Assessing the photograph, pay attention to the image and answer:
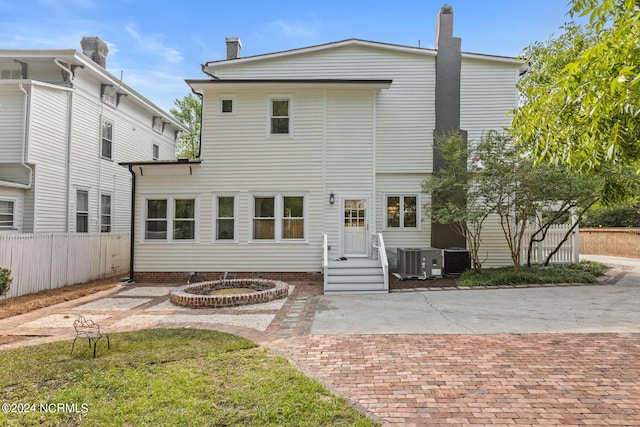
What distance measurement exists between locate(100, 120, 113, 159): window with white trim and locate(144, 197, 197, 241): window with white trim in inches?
194

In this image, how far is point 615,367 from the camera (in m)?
4.64

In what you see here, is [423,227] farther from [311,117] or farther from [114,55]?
[114,55]

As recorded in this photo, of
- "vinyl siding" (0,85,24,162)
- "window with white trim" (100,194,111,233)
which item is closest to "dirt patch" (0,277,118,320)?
"window with white trim" (100,194,111,233)

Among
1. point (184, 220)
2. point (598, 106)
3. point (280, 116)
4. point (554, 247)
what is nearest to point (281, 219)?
point (184, 220)

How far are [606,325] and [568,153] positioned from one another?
5.28 metres

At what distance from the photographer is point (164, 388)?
12.9ft

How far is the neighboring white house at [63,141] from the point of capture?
1185 centimetres

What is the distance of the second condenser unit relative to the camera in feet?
39.7

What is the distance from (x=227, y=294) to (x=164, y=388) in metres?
5.13

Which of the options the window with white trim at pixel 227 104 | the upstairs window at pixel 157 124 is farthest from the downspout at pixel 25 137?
the upstairs window at pixel 157 124

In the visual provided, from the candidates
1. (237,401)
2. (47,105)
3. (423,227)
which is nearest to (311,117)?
(423,227)

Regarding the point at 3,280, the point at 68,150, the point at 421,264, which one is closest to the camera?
the point at 3,280

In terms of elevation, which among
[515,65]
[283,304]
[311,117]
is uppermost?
[515,65]

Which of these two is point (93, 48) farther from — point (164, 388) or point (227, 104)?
point (164, 388)
